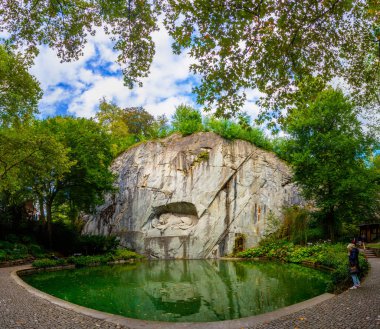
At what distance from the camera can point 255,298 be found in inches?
321

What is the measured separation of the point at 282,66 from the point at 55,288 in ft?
32.1

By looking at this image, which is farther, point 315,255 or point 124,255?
point 124,255

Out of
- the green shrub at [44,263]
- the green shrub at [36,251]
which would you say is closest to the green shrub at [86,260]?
the green shrub at [44,263]

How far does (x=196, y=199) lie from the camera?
2489 cm

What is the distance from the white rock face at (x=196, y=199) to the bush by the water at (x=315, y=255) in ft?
5.32

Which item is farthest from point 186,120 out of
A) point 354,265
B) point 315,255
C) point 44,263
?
point 354,265

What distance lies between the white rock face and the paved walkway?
1685 cm

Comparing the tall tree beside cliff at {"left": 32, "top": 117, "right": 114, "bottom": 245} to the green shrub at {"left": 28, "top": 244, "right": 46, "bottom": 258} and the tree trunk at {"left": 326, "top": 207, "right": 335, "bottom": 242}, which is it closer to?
the green shrub at {"left": 28, "top": 244, "right": 46, "bottom": 258}

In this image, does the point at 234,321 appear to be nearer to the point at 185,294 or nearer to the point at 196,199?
the point at 185,294

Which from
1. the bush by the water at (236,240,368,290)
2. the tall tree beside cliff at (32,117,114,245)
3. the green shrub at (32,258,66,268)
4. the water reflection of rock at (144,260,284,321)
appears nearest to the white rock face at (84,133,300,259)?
the bush by the water at (236,240,368,290)

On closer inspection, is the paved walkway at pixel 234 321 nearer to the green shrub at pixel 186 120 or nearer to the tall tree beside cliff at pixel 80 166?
the tall tree beside cliff at pixel 80 166

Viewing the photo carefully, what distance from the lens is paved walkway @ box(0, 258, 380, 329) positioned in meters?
5.22

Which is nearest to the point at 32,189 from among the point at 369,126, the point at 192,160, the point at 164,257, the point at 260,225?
the point at 164,257

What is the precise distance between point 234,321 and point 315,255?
13227 mm
